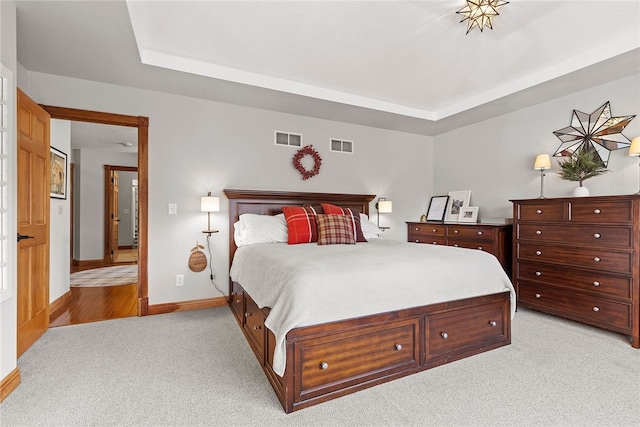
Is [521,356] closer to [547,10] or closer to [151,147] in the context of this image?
[547,10]

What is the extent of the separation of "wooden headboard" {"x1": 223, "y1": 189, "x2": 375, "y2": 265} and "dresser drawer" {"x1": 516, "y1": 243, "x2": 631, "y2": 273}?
2.18 meters

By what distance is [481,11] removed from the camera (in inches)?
85.9

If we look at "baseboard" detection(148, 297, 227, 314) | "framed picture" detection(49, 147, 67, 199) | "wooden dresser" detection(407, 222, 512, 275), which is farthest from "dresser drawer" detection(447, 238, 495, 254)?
"framed picture" detection(49, 147, 67, 199)

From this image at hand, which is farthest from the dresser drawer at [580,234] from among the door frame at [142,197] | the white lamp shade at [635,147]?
the door frame at [142,197]

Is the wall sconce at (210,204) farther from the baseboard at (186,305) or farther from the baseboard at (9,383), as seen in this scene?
the baseboard at (9,383)

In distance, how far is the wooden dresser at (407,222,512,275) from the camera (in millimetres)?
3715

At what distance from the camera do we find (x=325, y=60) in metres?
2.95

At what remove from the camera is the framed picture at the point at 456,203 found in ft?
15.2

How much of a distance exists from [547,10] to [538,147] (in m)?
1.96

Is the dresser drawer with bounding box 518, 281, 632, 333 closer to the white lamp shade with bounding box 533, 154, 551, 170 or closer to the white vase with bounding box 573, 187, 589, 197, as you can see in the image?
the white vase with bounding box 573, 187, 589, 197

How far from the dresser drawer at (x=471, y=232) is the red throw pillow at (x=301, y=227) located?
7.02ft

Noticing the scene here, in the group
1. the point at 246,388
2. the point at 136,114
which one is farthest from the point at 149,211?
the point at 246,388

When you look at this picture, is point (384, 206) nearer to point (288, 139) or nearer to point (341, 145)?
point (341, 145)

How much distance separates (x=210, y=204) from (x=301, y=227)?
1.07 meters
